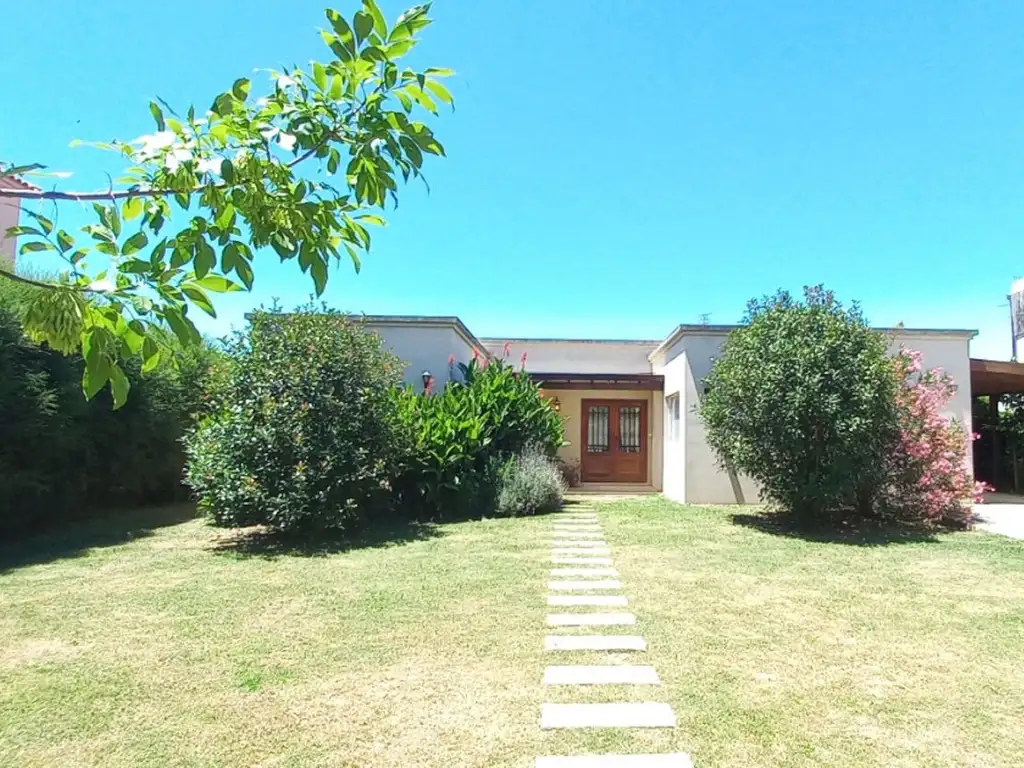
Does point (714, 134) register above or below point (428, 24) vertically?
above

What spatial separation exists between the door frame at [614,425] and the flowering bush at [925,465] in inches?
297

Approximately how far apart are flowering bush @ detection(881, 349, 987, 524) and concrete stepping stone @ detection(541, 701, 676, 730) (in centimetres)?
902

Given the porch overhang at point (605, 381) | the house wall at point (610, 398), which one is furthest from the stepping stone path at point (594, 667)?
the house wall at point (610, 398)

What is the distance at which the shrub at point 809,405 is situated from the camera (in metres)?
10.5

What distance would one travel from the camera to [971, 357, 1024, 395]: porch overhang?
15023 millimetres

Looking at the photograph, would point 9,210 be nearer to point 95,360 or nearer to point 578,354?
point 95,360

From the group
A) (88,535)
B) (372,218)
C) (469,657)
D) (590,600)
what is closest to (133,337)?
(372,218)

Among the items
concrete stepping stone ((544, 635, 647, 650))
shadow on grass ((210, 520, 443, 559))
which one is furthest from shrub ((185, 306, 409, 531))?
concrete stepping stone ((544, 635, 647, 650))

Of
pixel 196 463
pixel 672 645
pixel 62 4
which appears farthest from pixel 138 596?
pixel 62 4

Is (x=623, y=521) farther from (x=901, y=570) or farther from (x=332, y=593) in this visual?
(x=332, y=593)

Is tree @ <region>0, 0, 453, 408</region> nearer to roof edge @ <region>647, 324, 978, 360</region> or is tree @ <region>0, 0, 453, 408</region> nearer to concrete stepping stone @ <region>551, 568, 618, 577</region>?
concrete stepping stone @ <region>551, 568, 618, 577</region>

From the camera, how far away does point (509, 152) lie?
39.0ft

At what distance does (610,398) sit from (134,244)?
59.0 ft

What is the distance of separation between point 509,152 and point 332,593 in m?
8.28
